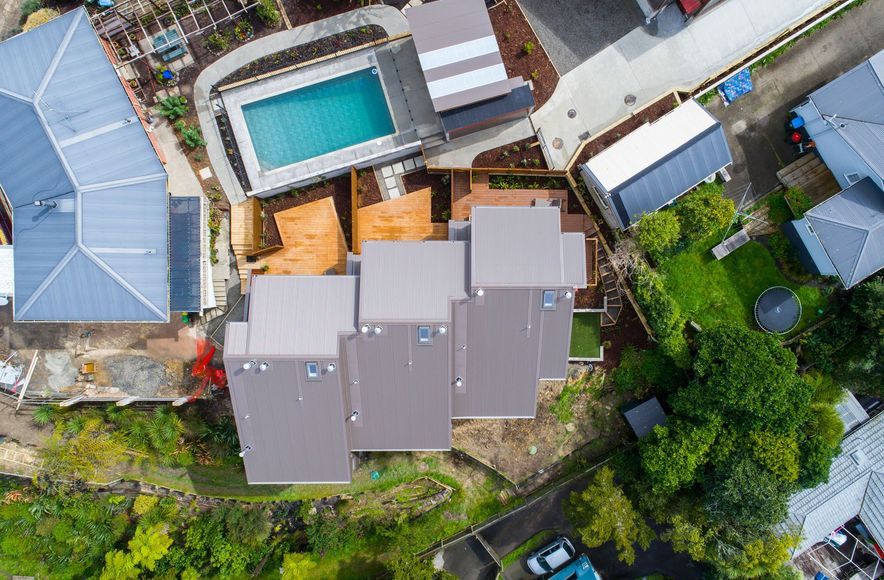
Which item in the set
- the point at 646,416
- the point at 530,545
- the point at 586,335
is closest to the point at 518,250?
the point at 586,335

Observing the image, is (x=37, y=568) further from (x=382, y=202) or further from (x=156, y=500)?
(x=382, y=202)

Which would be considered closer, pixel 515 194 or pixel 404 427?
pixel 404 427

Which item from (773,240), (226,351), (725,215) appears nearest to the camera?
(226,351)

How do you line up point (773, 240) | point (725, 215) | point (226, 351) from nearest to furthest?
point (226, 351)
point (725, 215)
point (773, 240)

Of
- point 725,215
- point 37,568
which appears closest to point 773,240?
point 725,215

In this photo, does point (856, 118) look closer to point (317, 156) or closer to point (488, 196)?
point (488, 196)

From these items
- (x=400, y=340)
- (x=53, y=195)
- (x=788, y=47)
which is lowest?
(x=400, y=340)
